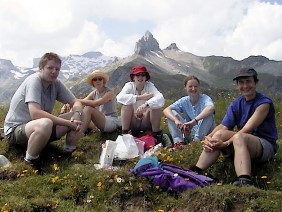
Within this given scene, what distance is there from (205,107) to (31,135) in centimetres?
380

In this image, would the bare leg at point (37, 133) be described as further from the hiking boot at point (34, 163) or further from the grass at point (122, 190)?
the grass at point (122, 190)

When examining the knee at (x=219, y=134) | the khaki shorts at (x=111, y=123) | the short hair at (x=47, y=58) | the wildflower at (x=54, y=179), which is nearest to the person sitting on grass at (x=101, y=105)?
the khaki shorts at (x=111, y=123)

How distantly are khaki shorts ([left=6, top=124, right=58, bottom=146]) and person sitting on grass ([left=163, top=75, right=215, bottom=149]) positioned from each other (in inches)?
101

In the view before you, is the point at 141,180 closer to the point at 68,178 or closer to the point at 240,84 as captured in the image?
the point at 68,178

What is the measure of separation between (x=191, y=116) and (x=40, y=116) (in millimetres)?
3459

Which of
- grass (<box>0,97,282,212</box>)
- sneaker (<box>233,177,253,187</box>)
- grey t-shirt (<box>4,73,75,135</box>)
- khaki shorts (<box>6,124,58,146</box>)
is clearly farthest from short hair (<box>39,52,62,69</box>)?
sneaker (<box>233,177,253,187</box>)

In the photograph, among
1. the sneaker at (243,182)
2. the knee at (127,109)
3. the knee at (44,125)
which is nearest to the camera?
the sneaker at (243,182)

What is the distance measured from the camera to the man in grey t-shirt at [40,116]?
24.6 feet

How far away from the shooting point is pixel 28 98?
768cm

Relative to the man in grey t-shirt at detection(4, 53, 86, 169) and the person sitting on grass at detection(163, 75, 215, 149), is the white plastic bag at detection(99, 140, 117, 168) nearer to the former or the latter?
the man in grey t-shirt at detection(4, 53, 86, 169)

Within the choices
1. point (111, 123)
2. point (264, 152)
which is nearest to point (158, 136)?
point (111, 123)

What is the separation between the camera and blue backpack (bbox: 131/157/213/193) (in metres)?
6.27

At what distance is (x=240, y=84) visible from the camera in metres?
6.86

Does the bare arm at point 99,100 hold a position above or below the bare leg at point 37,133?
above
